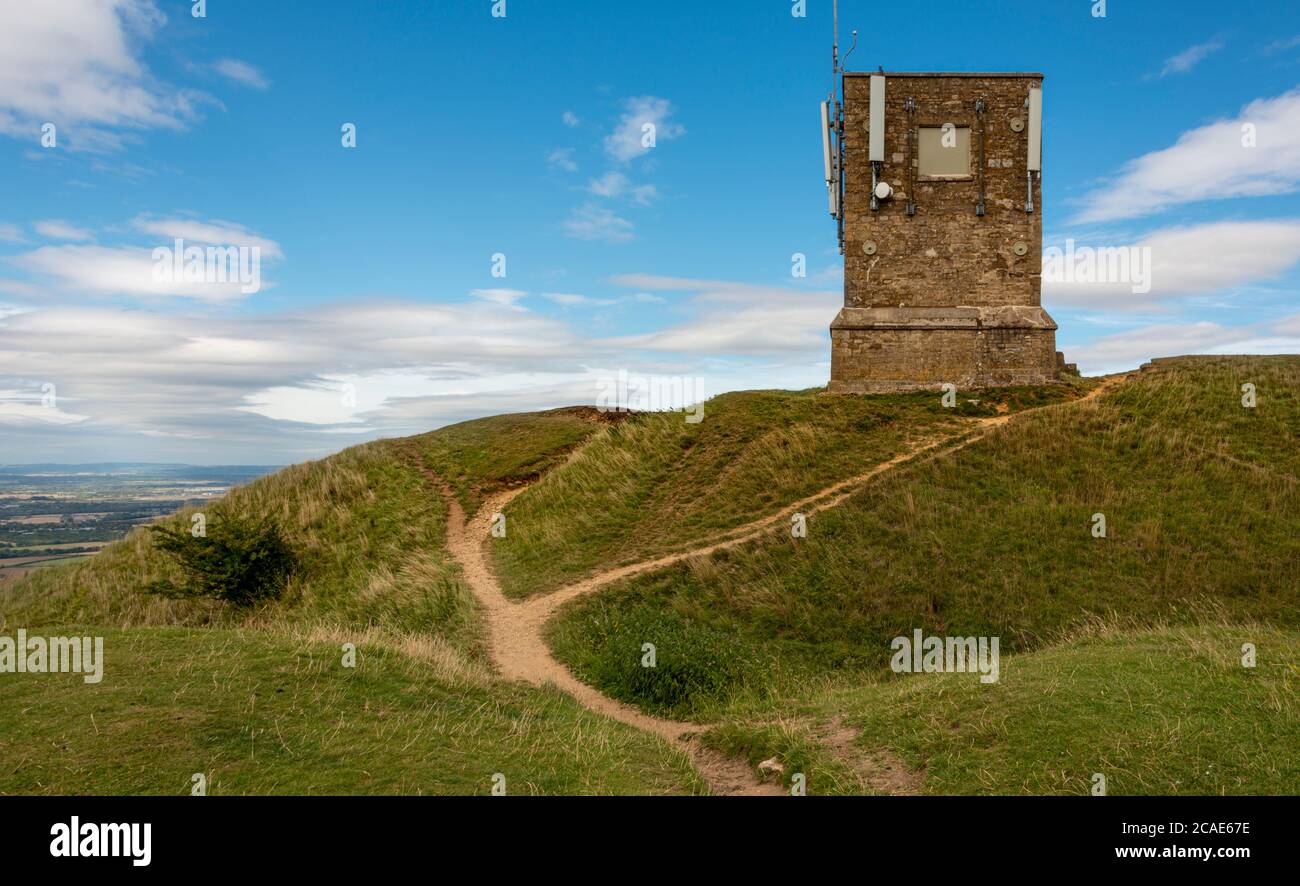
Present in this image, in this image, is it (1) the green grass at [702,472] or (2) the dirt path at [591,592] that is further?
(1) the green grass at [702,472]

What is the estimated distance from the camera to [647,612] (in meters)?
15.5

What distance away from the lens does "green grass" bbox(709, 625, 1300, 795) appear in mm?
6773

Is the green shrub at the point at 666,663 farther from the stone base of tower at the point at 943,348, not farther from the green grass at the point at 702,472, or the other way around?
the stone base of tower at the point at 943,348

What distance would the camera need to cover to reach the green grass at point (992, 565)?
45.7ft

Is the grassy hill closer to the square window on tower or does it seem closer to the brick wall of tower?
the brick wall of tower

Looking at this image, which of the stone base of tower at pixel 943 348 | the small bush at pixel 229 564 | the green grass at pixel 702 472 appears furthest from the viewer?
the stone base of tower at pixel 943 348

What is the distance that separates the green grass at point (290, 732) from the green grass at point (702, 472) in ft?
27.3

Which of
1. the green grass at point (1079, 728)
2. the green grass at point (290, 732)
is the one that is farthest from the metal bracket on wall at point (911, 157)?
the green grass at point (290, 732)

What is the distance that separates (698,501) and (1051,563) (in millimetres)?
8898

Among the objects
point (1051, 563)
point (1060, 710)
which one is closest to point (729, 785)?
point (1060, 710)

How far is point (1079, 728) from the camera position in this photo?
7.64m

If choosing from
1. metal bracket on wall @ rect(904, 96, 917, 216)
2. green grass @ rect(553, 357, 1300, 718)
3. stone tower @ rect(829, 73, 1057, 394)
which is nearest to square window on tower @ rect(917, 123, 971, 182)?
stone tower @ rect(829, 73, 1057, 394)

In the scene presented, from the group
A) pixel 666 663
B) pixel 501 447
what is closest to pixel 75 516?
pixel 501 447

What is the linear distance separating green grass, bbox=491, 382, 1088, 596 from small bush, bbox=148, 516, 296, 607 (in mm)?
6496
